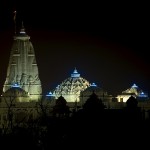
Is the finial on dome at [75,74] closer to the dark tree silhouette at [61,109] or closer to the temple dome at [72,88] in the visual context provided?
the temple dome at [72,88]

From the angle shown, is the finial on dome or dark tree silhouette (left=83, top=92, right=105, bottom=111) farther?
the finial on dome

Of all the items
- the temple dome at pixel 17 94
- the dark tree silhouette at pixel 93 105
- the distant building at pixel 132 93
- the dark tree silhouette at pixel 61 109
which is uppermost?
the distant building at pixel 132 93

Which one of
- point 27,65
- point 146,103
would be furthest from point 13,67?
point 146,103

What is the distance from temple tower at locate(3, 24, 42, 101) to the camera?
104m

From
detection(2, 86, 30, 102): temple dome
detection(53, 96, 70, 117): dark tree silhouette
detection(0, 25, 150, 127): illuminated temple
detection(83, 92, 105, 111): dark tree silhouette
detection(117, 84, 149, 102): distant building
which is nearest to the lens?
detection(83, 92, 105, 111): dark tree silhouette

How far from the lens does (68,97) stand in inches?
4235

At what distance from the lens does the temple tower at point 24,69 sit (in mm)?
104188

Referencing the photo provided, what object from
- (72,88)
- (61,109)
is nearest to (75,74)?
(72,88)

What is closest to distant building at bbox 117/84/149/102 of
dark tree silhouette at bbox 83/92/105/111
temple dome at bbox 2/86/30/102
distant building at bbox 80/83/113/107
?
distant building at bbox 80/83/113/107

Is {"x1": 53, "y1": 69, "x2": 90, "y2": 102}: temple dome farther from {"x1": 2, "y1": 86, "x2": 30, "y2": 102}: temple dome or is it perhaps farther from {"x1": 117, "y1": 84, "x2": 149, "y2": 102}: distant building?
{"x1": 2, "y1": 86, "x2": 30, "y2": 102}: temple dome

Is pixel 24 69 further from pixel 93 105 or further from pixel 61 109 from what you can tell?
pixel 93 105

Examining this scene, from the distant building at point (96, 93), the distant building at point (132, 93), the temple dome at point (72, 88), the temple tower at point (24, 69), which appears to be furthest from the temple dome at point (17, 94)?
the distant building at point (132, 93)

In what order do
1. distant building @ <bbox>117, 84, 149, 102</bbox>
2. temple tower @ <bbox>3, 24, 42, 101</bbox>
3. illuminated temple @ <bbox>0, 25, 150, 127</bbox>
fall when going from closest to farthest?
illuminated temple @ <bbox>0, 25, 150, 127</bbox> → temple tower @ <bbox>3, 24, 42, 101</bbox> → distant building @ <bbox>117, 84, 149, 102</bbox>

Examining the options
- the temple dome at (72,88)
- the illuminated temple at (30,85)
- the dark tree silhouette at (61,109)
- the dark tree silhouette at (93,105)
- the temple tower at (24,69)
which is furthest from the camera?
the temple dome at (72,88)
